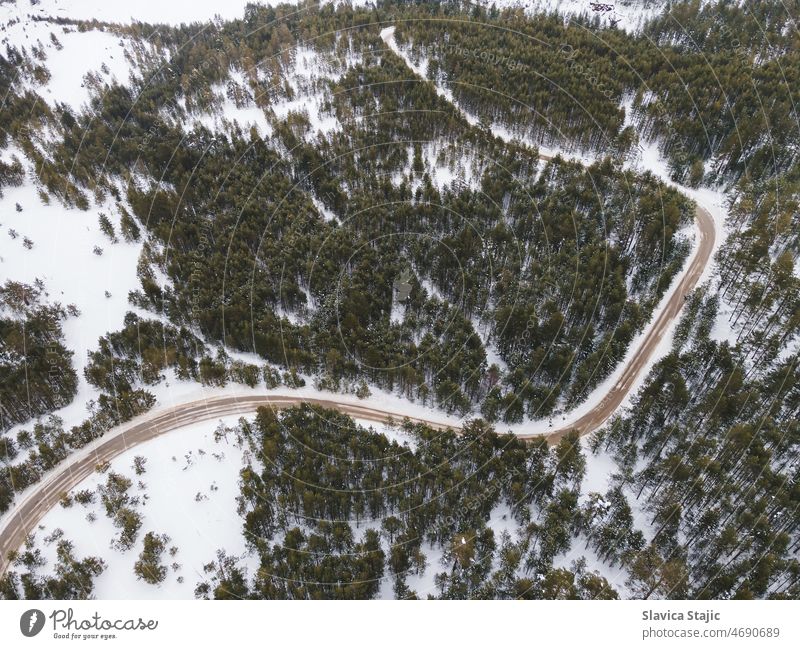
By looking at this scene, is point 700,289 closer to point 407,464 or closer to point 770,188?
point 770,188

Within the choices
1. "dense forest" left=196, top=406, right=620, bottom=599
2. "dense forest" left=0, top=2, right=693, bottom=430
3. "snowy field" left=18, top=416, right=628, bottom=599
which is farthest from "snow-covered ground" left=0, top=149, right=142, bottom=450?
"dense forest" left=196, top=406, right=620, bottom=599

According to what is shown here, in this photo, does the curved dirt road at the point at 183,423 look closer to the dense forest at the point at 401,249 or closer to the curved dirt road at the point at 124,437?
the curved dirt road at the point at 124,437

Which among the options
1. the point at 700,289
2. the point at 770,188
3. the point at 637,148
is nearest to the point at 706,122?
the point at 637,148

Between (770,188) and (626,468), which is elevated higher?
(770,188)

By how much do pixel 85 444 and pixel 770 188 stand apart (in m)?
184

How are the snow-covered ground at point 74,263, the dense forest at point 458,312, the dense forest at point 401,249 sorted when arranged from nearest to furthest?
the dense forest at point 458,312, the dense forest at point 401,249, the snow-covered ground at point 74,263

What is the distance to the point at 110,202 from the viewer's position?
15288cm

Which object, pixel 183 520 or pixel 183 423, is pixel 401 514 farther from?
pixel 183 423

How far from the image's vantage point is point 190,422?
319ft

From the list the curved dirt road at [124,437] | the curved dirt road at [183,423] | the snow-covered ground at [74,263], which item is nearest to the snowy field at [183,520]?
the curved dirt road at [124,437]

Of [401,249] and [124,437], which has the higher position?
[401,249]

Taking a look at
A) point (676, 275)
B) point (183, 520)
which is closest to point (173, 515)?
point (183, 520)

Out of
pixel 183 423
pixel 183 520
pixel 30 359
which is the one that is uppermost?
pixel 30 359

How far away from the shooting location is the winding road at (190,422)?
82.6m
